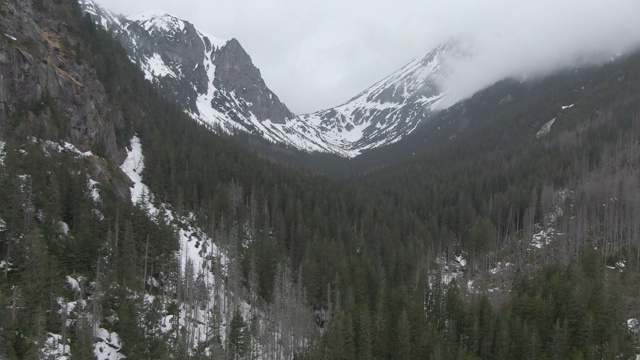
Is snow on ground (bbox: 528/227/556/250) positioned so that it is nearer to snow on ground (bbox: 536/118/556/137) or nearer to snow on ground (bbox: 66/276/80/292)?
snow on ground (bbox: 66/276/80/292)

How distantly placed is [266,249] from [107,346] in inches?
1227

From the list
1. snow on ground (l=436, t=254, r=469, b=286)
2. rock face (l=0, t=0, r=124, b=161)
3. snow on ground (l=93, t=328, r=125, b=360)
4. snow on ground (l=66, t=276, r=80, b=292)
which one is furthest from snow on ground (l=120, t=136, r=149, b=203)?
snow on ground (l=436, t=254, r=469, b=286)

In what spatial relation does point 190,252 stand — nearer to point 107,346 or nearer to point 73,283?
point 73,283

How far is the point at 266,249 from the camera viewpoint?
7512 cm

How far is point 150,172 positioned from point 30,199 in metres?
35.8

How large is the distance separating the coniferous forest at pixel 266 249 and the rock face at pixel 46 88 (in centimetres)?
48

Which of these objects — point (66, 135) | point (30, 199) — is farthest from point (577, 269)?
point (66, 135)

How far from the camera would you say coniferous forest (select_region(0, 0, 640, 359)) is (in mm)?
49438

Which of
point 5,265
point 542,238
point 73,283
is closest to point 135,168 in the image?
point 73,283

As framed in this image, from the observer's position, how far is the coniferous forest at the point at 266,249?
49438 mm

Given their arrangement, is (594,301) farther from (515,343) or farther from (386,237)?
(386,237)

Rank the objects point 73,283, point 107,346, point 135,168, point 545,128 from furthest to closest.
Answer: point 545,128, point 135,168, point 73,283, point 107,346

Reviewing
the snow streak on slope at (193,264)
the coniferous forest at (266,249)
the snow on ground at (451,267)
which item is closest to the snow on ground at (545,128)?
the coniferous forest at (266,249)

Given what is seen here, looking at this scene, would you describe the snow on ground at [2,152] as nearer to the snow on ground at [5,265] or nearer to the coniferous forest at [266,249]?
the coniferous forest at [266,249]
